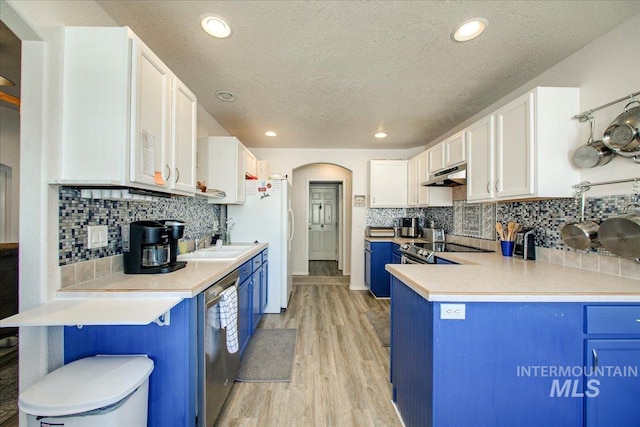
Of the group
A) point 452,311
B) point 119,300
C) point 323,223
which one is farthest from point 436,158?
point 323,223

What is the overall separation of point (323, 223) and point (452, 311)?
593 cm

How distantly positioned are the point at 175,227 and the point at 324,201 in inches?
218

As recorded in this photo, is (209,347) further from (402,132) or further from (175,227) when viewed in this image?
(402,132)

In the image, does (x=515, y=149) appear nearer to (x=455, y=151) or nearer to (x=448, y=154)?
(x=455, y=151)

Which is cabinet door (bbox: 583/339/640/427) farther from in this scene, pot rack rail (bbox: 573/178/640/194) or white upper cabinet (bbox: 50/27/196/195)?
white upper cabinet (bbox: 50/27/196/195)

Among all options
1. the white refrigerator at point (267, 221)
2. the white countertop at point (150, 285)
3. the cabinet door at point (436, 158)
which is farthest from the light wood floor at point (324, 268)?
the white countertop at point (150, 285)

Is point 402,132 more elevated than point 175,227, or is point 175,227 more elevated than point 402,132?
point 402,132

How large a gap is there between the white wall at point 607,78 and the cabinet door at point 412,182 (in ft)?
6.84

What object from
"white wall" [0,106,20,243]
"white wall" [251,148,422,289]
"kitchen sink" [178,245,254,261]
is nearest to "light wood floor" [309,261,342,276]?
"white wall" [251,148,422,289]

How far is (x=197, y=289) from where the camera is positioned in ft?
4.17

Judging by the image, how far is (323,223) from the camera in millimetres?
7070

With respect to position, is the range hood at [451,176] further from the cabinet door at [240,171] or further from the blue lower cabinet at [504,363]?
the cabinet door at [240,171]

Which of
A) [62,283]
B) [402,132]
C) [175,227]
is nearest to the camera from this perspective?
[62,283]

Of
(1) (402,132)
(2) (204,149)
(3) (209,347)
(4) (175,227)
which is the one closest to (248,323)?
(3) (209,347)
